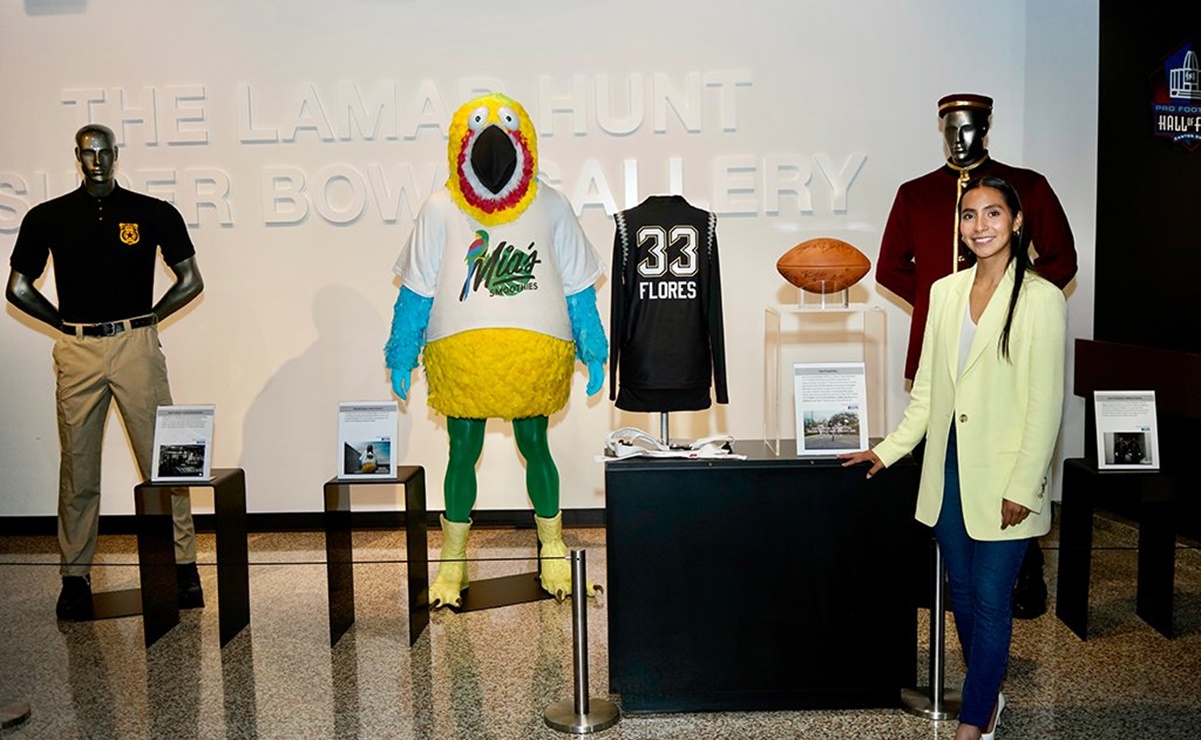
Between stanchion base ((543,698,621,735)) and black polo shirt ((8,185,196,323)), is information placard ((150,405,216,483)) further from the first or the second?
stanchion base ((543,698,621,735))

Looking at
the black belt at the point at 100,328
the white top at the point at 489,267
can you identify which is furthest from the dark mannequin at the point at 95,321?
the white top at the point at 489,267

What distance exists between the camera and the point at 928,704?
327cm

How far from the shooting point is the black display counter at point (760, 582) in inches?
129

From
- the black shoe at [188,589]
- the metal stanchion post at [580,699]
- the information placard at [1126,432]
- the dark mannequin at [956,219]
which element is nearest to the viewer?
the metal stanchion post at [580,699]

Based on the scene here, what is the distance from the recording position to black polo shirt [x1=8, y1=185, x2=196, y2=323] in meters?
4.24

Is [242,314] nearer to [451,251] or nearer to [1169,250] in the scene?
[451,251]

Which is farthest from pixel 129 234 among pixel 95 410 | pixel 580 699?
pixel 580 699

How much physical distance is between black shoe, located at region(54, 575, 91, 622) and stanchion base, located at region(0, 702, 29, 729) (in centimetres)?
81

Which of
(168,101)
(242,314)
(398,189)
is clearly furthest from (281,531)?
(168,101)

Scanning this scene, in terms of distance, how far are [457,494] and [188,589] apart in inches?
42.6

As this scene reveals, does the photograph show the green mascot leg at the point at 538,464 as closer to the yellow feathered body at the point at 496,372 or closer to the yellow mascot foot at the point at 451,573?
the yellow feathered body at the point at 496,372

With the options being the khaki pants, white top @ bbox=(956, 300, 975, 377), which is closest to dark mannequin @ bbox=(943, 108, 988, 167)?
white top @ bbox=(956, 300, 975, 377)

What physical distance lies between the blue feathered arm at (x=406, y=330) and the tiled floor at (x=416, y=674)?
806 millimetres

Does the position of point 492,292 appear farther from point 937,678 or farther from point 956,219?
point 937,678
